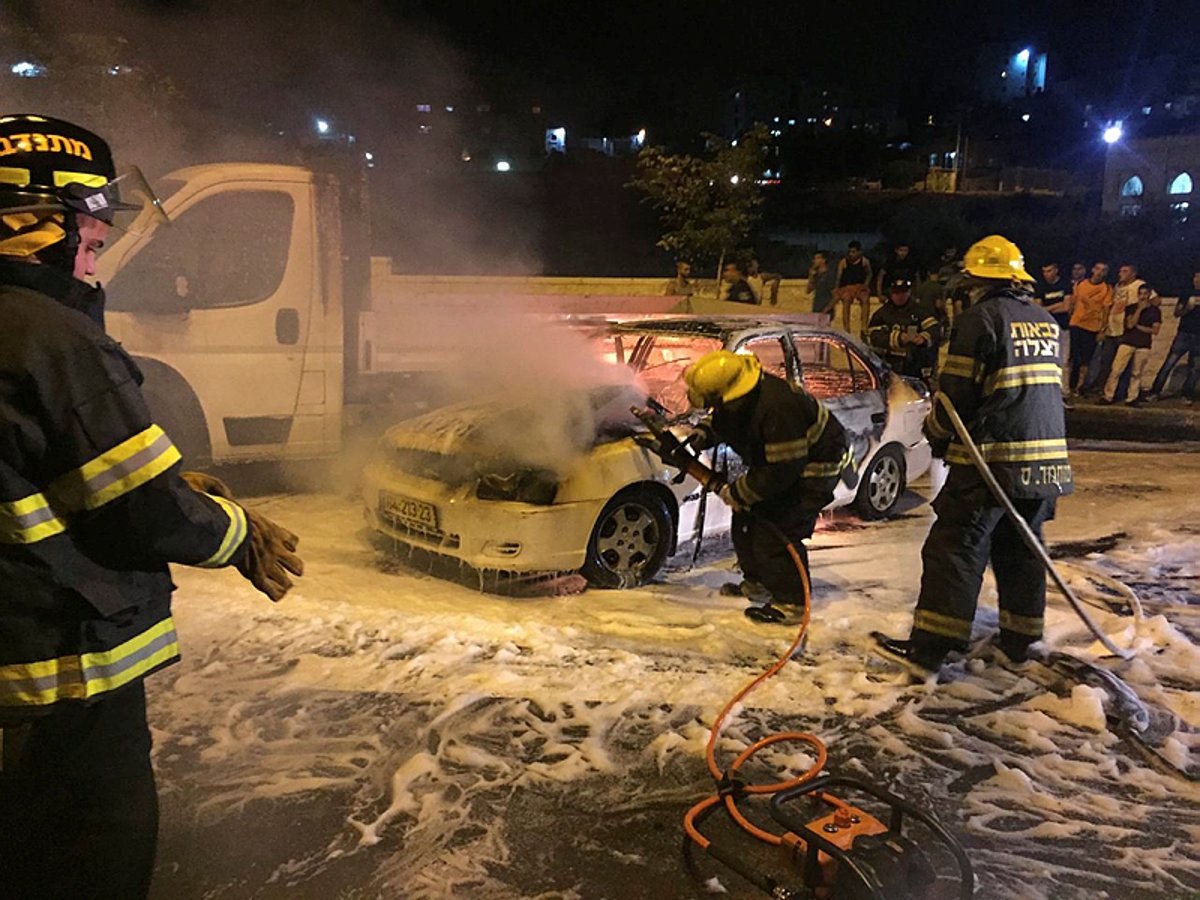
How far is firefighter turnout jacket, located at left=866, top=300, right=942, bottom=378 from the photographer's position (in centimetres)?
1102

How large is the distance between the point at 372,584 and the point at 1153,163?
36220 millimetres

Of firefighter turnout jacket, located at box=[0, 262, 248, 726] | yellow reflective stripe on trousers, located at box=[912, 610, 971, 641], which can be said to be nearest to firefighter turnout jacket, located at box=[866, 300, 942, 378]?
yellow reflective stripe on trousers, located at box=[912, 610, 971, 641]

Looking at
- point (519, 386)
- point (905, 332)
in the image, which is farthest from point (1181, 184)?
point (519, 386)

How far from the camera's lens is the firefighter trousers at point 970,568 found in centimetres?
424

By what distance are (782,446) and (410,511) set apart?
7.01ft

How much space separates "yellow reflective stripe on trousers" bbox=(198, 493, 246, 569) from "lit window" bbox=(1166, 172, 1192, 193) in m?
37.8

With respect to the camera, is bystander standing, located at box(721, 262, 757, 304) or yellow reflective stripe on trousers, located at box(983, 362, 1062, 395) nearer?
yellow reflective stripe on trousers, located at box(983, 362, 1062, 395)

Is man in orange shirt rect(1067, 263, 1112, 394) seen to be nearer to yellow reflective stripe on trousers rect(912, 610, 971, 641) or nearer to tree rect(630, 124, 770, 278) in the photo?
tree rect(630, 124, 770, 278)

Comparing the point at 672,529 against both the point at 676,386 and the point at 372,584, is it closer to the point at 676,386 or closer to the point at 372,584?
the point at 676,386

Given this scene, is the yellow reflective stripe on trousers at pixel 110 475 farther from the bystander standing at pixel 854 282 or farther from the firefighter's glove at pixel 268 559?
the bystander standing at pixel 854 282

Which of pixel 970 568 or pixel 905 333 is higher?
pixel 905 333

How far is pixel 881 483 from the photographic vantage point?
7.09 meters

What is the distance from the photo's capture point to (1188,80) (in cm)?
3744

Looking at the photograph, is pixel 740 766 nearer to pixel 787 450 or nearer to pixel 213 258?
pixel 787 450
